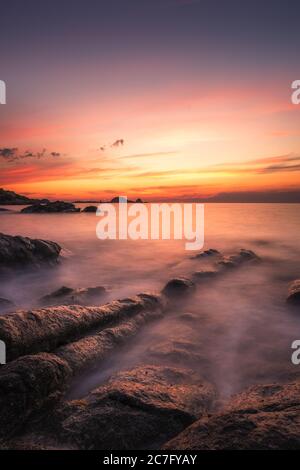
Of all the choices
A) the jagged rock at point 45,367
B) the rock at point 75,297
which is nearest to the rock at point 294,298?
the jagged rock at point 45,367

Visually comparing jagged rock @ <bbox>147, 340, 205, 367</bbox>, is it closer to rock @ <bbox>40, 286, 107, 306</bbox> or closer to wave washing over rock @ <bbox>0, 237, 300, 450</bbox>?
wave washing over rock @ <bbox>0, 237, 300, 450</bbox>

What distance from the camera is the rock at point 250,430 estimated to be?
2.79m

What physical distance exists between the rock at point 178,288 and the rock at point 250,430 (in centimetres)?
579

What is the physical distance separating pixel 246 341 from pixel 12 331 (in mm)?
4553

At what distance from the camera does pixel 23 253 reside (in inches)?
478

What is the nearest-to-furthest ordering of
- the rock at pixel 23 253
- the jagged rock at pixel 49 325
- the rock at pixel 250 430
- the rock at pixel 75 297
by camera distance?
the rock at pixel 250 430 → the jagged rock at pixel 49 325 → the rock at pixel 75 297 → the rock at pixel 23 253

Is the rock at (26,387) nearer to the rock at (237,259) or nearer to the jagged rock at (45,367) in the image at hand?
the jagged rock at (45,367)

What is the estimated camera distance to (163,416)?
3.62m

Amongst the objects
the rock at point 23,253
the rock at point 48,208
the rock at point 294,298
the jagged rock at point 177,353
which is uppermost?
the rock at point 48,208

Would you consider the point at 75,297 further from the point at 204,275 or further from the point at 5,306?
the point at 204,275

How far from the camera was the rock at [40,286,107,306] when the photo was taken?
28.1 ft

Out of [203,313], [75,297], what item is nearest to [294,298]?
[203,313]
